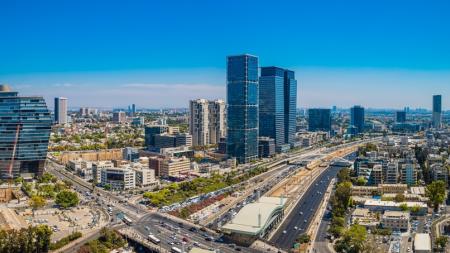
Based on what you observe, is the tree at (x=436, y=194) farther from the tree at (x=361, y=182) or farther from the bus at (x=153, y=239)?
the bus at (x=153, y=239)

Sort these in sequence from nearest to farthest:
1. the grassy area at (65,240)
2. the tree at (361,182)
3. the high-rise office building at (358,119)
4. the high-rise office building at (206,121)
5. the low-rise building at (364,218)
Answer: the grassy area at (65,240)
the low-rise building at (364,218)
the tree at (361,182)
the high-rise office building at (206,121)
the high-rise office building at (358,119)

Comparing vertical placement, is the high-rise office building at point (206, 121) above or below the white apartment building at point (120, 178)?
above

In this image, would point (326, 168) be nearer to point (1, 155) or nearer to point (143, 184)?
point (143, 184)

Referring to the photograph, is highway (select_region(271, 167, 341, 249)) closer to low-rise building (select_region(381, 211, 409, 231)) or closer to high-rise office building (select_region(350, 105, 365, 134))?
low-rise building (select_region(381, 211, 409, 231))

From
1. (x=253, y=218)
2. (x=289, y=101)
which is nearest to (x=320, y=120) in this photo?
(x=289, y=101)

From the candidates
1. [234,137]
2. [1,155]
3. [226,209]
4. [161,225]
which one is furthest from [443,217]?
[1,155]

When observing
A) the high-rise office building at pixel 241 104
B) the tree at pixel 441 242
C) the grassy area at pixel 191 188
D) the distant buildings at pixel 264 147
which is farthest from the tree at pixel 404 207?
the distant buildings at pixel 264 147
